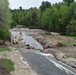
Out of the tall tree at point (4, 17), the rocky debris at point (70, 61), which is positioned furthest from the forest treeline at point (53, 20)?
the rocky debris at point (70, 61)

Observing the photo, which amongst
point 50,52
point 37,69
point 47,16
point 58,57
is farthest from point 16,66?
point 47,16

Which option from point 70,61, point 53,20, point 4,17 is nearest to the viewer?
point 70,61

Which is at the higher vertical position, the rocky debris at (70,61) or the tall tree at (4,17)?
the tall tree at (4,17)

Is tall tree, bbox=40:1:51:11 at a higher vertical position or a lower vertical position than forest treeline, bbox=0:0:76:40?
higher

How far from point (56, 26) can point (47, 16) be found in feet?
57.1

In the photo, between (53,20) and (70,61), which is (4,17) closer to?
(70,61)

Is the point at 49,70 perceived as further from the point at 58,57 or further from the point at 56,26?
the point at 56,26

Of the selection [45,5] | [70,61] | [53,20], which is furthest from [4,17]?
[45,5]

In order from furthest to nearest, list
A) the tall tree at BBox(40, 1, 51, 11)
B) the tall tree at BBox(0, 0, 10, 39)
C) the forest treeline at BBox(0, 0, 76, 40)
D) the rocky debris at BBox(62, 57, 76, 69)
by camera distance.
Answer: the tall tree at BBox(40, 1, 51, 11)
the forest treeline at BBox(0, 0, 76, 40)
the tall tree at BBox(0, 0, 10, 39)
the rocky debris at BBox(62, 57, 76, 69)

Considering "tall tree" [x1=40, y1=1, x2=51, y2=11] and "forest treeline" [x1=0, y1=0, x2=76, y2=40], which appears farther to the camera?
"tall tree" [x1=40, y1=1, x2=51, y2=11]

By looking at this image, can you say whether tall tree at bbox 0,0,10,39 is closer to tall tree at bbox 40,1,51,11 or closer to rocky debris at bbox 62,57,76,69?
rocky debris at bbox 62,57,76,69

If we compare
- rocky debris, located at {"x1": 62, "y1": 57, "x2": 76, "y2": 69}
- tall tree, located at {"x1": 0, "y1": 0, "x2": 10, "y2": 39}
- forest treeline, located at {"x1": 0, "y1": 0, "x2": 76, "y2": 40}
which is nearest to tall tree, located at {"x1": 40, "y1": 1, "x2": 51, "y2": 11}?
forest treeline, located at {"x1": 0, "y1": 0, "x2": 76, "y2": 40}

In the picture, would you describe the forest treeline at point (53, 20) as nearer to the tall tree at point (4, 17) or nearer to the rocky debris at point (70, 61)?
the tall tree at point (4, 17)

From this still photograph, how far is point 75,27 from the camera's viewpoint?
92.0 metres
